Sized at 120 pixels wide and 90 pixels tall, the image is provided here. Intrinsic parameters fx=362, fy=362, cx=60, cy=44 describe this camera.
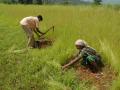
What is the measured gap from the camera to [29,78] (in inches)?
320

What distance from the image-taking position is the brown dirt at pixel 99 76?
7.61m

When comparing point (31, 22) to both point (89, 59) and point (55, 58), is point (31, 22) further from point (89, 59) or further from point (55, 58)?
point (89, 59)

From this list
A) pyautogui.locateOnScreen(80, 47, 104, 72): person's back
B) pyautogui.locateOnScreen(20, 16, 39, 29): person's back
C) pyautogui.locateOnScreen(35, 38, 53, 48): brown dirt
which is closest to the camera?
pyautogui.locateOnScreen(80, 47, 104, 72): person's back

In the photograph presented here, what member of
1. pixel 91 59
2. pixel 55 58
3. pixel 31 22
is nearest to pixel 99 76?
pixel 91 59

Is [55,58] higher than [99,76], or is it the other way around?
[55,58]

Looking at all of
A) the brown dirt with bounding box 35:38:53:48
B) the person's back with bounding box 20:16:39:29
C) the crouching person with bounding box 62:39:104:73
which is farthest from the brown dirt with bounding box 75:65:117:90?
the person's back with bounding box 20:16:39:29

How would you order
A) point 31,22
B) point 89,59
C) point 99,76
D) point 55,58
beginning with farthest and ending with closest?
point 31,22 < point 55,58 < point 89,59 < point 99,76

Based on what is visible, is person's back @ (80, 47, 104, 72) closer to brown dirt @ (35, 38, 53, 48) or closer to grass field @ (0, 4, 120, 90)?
grass field @ (0, 4, 120, 90)

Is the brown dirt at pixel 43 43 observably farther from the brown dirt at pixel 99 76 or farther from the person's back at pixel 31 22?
the brown dirt at pixel 99 76

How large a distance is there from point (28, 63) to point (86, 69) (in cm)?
152

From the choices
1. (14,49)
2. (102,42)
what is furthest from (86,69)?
(14,49)

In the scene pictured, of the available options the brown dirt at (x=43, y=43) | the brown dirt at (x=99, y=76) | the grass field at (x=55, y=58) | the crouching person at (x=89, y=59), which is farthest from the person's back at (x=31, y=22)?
the brown dirt at (x=99, y=76)

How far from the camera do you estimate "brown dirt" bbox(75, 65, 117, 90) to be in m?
7.61

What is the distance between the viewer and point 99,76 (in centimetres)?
825
